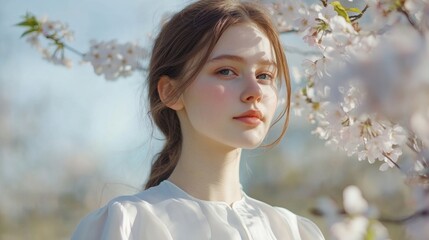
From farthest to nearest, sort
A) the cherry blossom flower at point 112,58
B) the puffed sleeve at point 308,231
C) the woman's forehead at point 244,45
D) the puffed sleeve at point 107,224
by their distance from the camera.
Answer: the cherry blossom flower at point 112,58, the puffed sleeve at point 308,231, the woman's forehead at point 244,45, the puffed sleeve at point 107,224

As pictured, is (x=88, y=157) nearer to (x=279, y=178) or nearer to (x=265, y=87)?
(x=279, y=178)

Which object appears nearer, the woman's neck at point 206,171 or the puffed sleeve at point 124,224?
the puffed sleeve at point 124,224

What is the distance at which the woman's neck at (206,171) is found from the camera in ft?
5.30

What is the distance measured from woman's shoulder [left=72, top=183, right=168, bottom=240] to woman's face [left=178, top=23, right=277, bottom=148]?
18cm

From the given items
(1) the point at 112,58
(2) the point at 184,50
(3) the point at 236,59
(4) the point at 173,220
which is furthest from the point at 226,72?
(1) the point at 112,58

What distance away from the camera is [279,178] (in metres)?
7.58

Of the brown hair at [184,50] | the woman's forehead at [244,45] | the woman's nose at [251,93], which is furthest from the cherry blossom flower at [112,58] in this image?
the woman's nose at [251,93]

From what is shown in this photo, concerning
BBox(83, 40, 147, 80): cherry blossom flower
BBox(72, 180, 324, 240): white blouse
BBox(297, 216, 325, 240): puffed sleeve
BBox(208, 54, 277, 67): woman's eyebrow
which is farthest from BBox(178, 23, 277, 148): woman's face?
BBox(83, 40, 147, 80): cherry blossom flower

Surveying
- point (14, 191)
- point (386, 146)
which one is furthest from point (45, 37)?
point (14, 191)

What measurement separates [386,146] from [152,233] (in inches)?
17.6

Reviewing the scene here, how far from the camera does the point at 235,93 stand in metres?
1.53

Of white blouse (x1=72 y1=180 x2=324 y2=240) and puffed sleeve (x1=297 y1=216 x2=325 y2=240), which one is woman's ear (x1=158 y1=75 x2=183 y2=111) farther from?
puffed sleeve (x1=297 y1=216 x2=325 y2=240)

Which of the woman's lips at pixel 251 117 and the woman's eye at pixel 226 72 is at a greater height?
the woman's eye at pixel 226 72

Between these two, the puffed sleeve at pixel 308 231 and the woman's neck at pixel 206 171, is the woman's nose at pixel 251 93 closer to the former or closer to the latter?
the woman's neck at pixel 206 171
